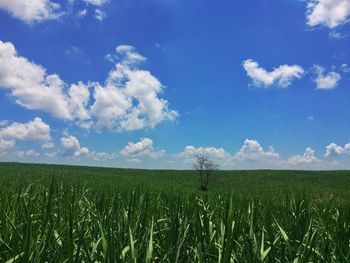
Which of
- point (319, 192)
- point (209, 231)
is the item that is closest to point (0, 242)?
point (209, 231)

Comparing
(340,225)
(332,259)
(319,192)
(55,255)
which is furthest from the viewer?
(319,192)

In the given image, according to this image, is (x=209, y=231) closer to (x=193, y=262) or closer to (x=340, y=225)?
(x=193, y=262)

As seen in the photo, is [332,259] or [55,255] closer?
[55,255]

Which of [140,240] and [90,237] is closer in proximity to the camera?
[140,240]

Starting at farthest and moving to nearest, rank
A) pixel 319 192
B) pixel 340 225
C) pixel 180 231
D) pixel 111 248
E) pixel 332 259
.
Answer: pixel 319 192 → pixel 340 225 → pixel 332 259 → pixel 180 231 → pixel 111 248

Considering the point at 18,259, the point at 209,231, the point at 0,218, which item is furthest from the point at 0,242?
the point at 209,231

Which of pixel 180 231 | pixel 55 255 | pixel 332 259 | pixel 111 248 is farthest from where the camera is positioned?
pixel 332 259

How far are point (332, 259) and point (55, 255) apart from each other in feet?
6.84

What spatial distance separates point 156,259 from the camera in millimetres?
3303

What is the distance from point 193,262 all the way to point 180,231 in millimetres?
323

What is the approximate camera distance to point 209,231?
3703 mm

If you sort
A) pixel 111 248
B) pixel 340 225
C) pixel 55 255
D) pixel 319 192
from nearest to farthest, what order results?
pixel 111 248
pixel 55 255
pixel 340 225
pixel 319 192

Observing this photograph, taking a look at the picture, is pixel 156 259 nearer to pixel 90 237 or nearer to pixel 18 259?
pixel 90 237

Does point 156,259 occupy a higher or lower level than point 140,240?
lower
